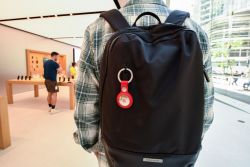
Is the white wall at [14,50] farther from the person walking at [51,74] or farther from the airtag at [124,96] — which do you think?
the airtag at [124,96]

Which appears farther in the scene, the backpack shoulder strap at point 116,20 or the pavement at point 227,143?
the pavement at point 227,143

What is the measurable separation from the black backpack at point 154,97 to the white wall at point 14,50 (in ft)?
20.5

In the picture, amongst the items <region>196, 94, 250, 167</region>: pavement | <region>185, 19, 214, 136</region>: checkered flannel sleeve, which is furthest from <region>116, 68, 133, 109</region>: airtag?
<region>196, 94, 250, 167</region>: pavement

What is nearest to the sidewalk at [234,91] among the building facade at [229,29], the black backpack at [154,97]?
the building facade at [229,29]

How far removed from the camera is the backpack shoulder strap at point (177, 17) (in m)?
0.60

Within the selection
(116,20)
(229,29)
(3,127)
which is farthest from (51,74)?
(229,29)

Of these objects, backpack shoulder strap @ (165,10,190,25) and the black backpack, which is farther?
backpack shoulder strap @ (165,10,190,25)

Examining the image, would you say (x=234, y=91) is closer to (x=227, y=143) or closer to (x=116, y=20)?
(x=227, y=143)

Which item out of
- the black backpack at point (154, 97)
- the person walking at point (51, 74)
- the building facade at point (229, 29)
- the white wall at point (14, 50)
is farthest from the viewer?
the white wall at point (14, 50)

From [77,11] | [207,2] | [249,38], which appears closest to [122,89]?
[77,11]

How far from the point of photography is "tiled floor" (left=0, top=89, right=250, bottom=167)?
1.91 meters

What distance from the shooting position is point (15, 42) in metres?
5.84

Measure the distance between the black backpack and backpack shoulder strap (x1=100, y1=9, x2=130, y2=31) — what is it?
0.05 m

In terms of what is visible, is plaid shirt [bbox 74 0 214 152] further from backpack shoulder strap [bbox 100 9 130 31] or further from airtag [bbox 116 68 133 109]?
airtag [bbox 116 68 133 109]
